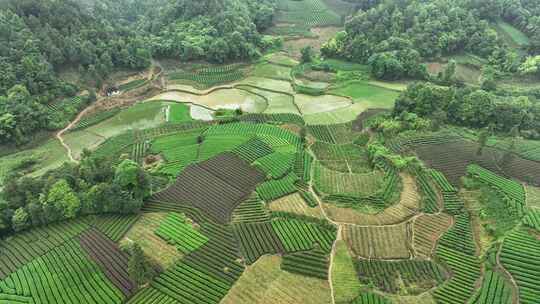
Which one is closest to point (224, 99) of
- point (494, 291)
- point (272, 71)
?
point (272, 71)

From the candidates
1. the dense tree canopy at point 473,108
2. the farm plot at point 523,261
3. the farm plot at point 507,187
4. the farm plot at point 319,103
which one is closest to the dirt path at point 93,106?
the farm plot at point 319,103

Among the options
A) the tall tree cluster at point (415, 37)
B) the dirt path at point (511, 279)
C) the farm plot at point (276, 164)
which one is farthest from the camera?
the tall tree cluster at point (415, 37)

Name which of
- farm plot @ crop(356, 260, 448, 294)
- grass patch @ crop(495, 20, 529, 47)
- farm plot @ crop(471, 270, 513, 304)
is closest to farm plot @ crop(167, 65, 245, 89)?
farm plot @ crop(356, 260, 448, 294)

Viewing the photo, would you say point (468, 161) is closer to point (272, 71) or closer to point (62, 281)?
point (272, 71)

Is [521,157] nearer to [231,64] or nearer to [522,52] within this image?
[522,52]

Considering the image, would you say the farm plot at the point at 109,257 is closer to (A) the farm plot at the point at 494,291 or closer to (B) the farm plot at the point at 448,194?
(A) the farm plot at the point at 494,291

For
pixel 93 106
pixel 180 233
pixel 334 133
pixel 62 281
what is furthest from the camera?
pixel 93 106
